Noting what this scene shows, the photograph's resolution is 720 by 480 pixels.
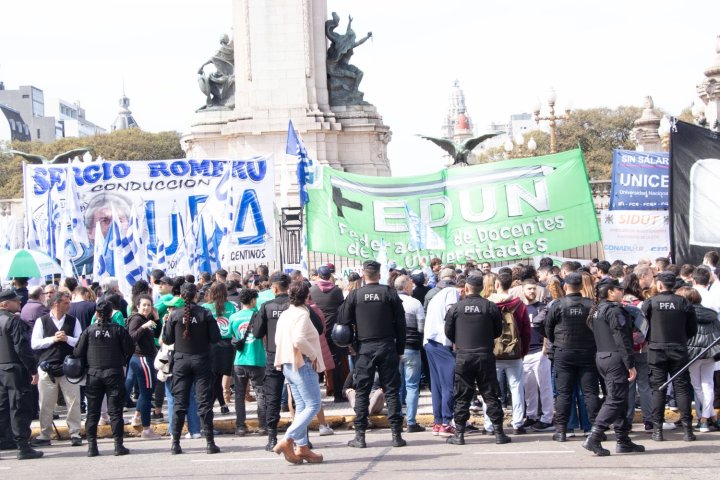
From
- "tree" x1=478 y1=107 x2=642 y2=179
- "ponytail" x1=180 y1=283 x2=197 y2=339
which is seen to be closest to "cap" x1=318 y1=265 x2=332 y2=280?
"ponytail" x1=180 y1=283 x2=197 y2=339

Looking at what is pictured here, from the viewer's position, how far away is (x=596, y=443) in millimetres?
11891

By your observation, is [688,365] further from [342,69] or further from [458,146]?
[458,146]

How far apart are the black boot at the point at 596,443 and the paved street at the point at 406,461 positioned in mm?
95

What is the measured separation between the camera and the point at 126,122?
7421 inches

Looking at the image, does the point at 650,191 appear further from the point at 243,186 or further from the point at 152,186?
the point at 152,186

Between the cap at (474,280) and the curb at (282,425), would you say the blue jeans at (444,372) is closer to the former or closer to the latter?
the curb at (282,425)

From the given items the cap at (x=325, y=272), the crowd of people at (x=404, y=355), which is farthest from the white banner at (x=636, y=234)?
the crowd of people at (x=404, y=355)

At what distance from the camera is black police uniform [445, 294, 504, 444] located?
1263cm

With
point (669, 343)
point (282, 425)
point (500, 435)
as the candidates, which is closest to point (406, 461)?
point (500, 435)

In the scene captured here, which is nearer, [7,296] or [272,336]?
[272,336]

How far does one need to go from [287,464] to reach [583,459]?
8.93ft

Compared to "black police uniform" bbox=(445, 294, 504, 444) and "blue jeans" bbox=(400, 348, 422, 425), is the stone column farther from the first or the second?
"black police uniform" bbox=(445, 294, 504, 444)

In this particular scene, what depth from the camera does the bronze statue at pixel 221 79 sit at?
119 feet

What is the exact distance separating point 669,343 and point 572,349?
1.00 meters
